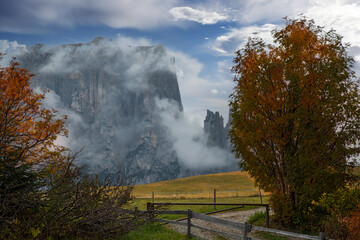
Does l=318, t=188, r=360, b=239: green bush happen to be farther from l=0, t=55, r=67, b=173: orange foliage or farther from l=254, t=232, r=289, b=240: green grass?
l=0, t=55, r=67, b=173: orange foliage

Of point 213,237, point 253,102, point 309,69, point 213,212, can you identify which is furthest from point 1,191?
point 213,212

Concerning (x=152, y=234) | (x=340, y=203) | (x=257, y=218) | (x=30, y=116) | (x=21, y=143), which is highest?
(x=30, y=116)

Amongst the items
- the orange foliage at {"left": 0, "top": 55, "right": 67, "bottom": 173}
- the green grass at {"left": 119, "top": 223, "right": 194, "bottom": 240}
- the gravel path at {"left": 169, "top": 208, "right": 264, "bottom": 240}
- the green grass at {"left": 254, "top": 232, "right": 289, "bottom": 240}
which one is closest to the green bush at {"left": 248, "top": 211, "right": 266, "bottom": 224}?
the gravel path at {"left": 169, "top": 208, "right": 264, "bottom": 240}

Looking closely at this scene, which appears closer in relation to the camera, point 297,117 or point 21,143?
point 21,143

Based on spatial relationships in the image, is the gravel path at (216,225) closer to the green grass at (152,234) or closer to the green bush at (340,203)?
the green grass at (152,234)

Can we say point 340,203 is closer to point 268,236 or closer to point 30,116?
point 268,236

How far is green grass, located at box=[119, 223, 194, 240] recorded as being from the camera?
1187 cm

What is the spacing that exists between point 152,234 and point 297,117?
865 centimetres

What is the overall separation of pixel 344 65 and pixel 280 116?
390 centimetres

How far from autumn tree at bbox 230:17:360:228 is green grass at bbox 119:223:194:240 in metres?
5.72

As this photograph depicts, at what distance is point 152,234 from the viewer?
505 inches

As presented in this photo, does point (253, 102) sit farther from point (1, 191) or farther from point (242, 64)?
point (1, 191)

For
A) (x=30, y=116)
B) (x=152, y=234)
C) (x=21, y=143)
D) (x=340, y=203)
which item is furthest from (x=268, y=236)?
(x=30, y=116)

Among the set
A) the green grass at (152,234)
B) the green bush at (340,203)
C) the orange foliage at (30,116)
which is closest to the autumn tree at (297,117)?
the green bush at (340,203)
